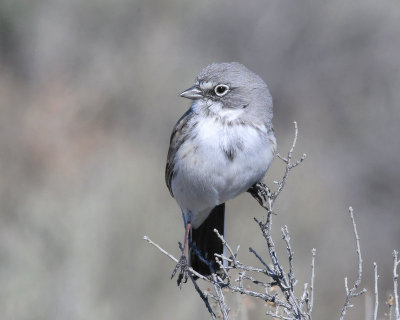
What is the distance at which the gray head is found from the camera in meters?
5.24

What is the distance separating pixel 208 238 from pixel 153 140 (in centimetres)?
452

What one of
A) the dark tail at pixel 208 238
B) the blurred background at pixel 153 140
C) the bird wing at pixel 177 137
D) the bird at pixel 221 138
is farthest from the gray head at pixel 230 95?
the blurred background at pixel 153 140

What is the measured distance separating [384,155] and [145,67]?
3.88m

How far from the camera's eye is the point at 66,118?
11.2 m

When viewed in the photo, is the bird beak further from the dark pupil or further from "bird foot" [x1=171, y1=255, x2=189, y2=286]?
"bird foot" [x1=171, y1=255, x2=189, y2=286]

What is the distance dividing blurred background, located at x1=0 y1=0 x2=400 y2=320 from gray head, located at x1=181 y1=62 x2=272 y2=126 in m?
1.45

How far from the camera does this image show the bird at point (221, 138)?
5.12 meters

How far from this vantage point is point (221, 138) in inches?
201

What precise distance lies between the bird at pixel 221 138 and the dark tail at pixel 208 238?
0.38 metres

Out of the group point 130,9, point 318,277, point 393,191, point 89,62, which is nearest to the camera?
point 318,277

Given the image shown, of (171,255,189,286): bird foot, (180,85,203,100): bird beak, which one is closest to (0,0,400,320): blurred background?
(171,255,189,286): bird foot

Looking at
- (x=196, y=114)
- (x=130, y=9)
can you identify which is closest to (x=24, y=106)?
(x=130, y=9)

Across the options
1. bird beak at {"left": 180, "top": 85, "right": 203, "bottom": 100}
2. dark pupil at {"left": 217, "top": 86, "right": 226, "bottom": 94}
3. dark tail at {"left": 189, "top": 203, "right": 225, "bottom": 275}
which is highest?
dark pupil at {"left": 217, "top": 86, "right": 226, "bottom": 94}

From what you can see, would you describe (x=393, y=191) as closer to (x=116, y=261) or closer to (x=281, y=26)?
(x=281, y=26)
